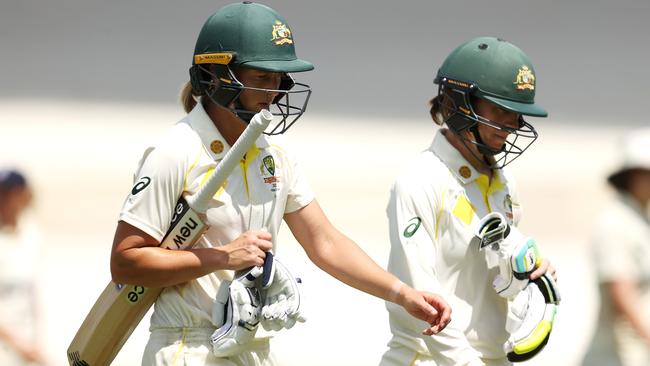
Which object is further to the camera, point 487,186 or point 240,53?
point 487,186

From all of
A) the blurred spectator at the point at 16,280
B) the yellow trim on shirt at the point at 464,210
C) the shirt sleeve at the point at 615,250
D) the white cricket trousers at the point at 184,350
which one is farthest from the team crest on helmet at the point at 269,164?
the blurred spectator at the point at 16,280

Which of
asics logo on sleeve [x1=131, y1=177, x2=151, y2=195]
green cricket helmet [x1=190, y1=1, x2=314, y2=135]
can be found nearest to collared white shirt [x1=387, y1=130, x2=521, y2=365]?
green cricket helmet [x1=190, y1=1, x2=314, y2=135]

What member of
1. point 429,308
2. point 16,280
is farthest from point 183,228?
point 16,280

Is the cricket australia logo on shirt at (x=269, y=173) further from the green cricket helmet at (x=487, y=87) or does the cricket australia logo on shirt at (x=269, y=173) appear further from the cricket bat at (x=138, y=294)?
the green cricket helmet at (x=487, y=87)

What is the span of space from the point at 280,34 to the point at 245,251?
24.9 inches

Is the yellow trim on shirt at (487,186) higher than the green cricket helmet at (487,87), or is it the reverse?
the green cricket helmet at (487,87)

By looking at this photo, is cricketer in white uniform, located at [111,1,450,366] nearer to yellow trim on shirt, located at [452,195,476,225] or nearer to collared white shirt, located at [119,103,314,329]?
collared white shirt, located at [119,103,314,329]

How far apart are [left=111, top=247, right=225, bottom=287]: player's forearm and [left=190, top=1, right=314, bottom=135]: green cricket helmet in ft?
1.33

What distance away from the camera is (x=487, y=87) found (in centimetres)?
414

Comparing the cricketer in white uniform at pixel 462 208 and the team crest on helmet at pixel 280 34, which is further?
the cricketer in white uniform at pixel 462 208

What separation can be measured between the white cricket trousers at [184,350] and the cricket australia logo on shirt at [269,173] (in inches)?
16.9

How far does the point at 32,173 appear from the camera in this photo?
23.3ft

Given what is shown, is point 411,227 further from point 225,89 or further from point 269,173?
point 225,89

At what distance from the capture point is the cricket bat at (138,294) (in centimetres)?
337
